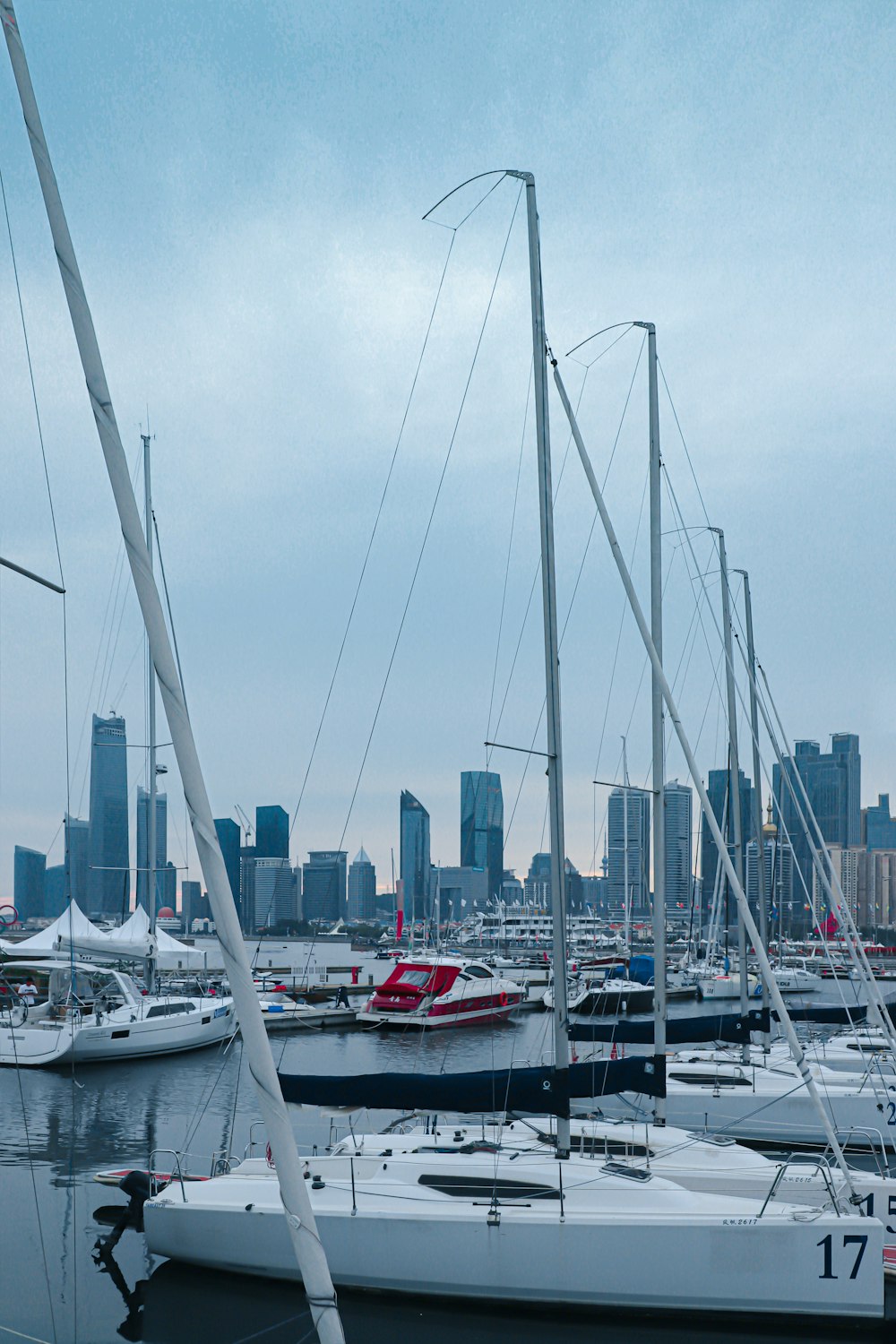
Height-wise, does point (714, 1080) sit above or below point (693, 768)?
below

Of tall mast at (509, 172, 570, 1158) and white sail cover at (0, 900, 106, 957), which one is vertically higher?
tall mast at (509, 172, 570, 1158)

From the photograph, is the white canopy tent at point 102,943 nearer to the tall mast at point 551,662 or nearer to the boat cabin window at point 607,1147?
the boat cabin window at point 607,1147

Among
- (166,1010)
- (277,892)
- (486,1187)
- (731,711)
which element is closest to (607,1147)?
(486,1187)

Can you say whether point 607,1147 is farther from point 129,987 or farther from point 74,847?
point 74,847

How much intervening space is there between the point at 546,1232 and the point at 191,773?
8.34 m

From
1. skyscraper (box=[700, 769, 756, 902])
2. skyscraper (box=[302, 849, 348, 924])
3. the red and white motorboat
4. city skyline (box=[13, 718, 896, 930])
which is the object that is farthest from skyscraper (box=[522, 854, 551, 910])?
the red and white motorboat

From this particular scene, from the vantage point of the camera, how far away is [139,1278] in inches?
539

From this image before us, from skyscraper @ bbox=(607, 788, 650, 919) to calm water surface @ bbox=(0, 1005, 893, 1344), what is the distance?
3901 centimetres

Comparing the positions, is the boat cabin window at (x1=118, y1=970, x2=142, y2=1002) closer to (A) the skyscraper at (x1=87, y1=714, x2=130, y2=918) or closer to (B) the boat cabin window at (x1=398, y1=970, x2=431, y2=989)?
(A) the skyscraper at (x1=87, y1=714, x2=130, y2=918)

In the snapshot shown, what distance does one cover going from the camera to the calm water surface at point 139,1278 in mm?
11867

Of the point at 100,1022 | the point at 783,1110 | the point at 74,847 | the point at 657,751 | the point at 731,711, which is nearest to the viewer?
the point at 657,751

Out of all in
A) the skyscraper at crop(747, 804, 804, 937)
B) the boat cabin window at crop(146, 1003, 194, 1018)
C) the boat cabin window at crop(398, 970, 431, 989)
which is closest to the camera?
the boat cabin window at crop(146, 1003, 194, 1018)

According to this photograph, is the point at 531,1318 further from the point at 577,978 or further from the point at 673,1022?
the point at 577,978

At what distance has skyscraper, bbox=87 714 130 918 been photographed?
38.3 m
